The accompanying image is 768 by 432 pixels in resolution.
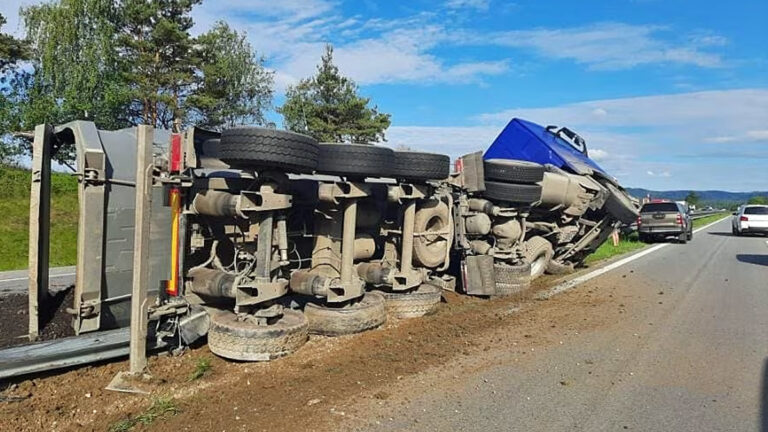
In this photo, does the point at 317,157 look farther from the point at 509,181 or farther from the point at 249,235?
the point at 509,181

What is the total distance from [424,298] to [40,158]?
12.3 feet

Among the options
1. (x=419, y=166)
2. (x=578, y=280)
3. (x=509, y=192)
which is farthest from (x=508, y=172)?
(x=578, y=280)

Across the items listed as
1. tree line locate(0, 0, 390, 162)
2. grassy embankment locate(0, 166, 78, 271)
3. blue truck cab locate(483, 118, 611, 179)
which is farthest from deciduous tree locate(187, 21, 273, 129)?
blue truck cab locate(483, 118, 611, 179)

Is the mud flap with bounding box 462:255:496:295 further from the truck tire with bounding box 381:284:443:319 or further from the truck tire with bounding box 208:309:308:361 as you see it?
the truck tire with bounding box 208:309:308:361

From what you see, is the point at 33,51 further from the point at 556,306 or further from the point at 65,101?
the point at 556,306

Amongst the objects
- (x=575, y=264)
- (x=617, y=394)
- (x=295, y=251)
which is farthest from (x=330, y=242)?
(x=575, y=264)

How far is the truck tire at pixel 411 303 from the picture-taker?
5.62 meters

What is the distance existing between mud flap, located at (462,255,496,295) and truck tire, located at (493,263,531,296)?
26 centimetres

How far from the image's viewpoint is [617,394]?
3598 mm

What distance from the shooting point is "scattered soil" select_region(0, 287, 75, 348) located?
3793 millimetres

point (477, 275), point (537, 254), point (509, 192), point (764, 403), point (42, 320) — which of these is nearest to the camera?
point (764, 403)

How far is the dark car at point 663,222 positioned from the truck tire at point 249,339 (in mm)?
18298

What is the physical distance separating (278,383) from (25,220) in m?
15.6

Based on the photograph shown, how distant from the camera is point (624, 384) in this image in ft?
12.4
